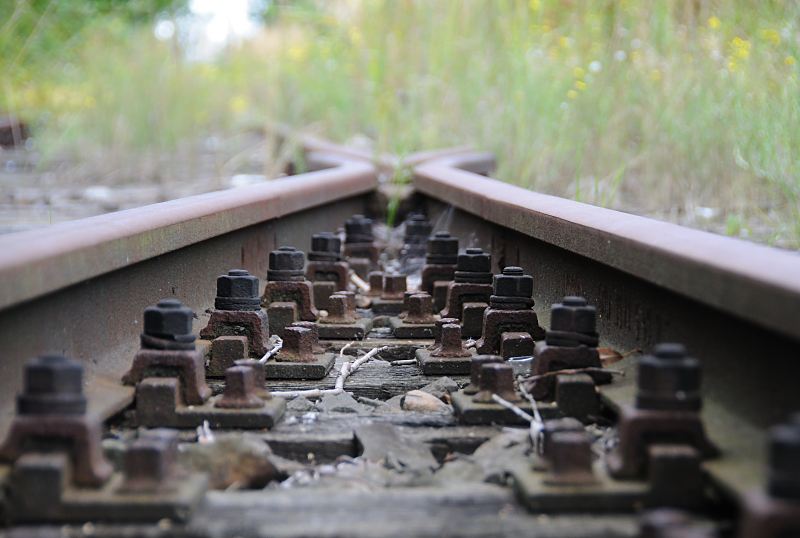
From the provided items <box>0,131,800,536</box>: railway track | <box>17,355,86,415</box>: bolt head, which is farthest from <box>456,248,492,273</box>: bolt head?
<box>17,355,86,415</box>: bolt head

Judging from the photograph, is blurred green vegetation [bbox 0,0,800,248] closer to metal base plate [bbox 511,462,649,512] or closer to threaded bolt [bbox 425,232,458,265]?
threaded bolt [bbox 425,232,458,265]

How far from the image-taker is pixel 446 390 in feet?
9.25

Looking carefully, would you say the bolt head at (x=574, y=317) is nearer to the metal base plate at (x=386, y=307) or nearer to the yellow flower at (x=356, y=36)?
the metal base plate at (x=386, y=307)

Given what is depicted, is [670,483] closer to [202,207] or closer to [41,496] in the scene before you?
[41,496]

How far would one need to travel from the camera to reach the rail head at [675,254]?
1.76 m

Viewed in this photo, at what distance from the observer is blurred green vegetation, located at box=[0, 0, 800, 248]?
555cm

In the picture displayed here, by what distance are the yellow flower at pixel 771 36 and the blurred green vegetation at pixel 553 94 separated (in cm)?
2

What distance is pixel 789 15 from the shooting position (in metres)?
5.29

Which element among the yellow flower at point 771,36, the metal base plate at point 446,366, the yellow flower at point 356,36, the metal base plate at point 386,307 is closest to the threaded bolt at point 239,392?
the metal base plate at point 446,366

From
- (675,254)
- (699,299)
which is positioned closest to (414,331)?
(675,254)

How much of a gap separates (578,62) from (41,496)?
5.77 metres

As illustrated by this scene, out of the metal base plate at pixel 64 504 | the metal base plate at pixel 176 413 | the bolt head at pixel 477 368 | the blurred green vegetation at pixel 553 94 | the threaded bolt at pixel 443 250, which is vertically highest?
the blurred green vegetation at pixel 553 94

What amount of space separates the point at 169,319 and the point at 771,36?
4.26 metres

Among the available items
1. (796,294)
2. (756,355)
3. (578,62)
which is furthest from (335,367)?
(578,62)
